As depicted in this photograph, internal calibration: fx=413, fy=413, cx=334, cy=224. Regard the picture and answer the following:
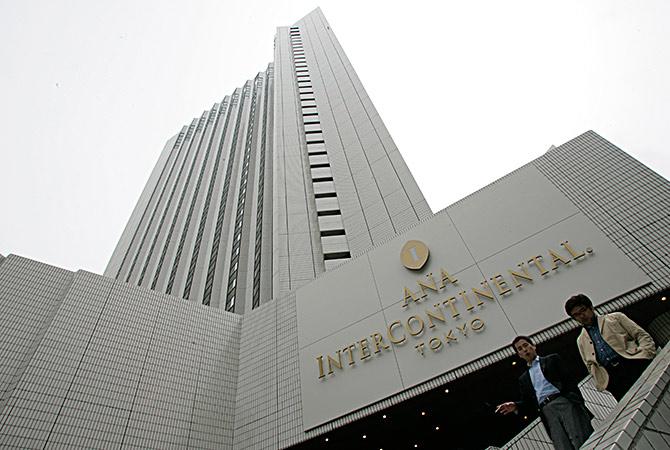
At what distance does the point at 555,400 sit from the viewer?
4.43m

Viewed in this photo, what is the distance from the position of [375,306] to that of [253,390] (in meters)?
4.86

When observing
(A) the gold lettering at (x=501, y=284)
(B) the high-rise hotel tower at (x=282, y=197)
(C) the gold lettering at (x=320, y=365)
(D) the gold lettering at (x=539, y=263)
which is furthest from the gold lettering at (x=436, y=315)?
(B) the high-rise hotel tower at (x=282, y=197)

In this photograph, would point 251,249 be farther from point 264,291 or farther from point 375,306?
point 375,306

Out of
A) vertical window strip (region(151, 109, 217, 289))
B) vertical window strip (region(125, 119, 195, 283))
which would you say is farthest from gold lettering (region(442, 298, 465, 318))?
vertical window strip (region(125, 119, 195, 283))

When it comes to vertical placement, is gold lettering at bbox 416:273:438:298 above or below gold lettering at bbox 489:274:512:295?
above

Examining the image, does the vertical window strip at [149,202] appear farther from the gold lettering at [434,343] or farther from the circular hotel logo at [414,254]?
the gold lettering at [434,343]

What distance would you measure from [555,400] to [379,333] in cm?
783

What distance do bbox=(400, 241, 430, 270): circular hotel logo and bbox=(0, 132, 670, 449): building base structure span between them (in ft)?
0.17

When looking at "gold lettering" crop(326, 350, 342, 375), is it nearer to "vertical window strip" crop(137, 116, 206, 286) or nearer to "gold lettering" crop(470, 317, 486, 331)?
"gold lettering" crop(470, 317, 486, 331)

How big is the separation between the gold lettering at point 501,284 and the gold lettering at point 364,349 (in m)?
3.97

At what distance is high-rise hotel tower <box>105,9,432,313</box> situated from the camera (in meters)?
21.3

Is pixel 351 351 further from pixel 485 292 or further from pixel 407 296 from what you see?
pixel 485 292

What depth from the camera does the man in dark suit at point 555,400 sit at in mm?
4199

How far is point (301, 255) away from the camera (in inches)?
773
